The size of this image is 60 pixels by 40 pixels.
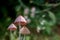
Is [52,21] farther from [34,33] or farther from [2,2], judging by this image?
[2,2]

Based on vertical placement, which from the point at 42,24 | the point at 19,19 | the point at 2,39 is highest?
the point at 42,24

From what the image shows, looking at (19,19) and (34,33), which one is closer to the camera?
(19,19)

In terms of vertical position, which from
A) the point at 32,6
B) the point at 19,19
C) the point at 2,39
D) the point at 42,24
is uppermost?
the point at 32,6

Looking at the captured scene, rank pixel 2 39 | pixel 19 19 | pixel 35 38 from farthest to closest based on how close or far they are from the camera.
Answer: pixel 35 38, pixel 2 39, pixel 19 19

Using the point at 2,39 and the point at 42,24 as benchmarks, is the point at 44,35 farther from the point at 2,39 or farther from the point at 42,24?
the point at 2,39

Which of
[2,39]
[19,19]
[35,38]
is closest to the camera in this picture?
[19,19]

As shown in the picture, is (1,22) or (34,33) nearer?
(1,22)

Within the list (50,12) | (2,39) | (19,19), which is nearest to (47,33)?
(50,12)

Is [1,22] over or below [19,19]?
over

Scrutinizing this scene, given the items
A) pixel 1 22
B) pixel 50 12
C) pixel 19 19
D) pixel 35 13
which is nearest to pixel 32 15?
pixel 35 13
